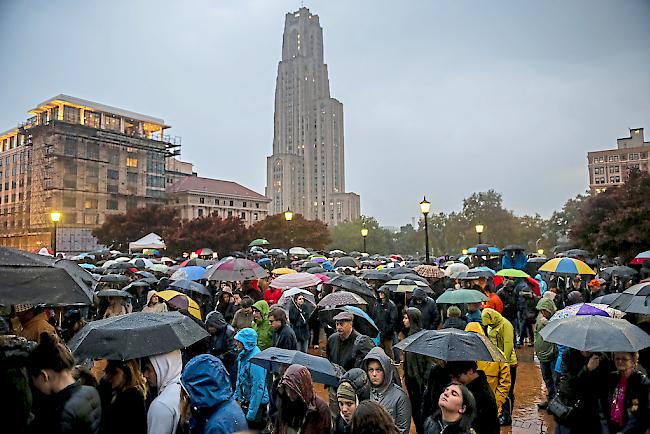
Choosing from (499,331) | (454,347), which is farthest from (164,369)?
(499,331)

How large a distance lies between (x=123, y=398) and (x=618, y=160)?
11114cm

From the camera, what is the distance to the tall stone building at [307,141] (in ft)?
439

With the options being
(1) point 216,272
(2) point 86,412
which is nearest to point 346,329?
(2) point 86,412

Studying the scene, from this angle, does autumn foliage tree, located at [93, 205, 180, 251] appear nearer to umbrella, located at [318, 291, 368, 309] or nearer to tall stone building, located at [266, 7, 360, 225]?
umbrella, located at [318, 291, 368, 309]

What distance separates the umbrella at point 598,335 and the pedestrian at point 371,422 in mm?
2291

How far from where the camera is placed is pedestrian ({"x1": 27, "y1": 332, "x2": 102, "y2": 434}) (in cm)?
288

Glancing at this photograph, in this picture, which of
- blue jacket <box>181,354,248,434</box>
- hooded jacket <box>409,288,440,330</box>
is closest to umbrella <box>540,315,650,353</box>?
blue jacket <box>181,354,248,434</box>

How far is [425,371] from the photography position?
5.44m

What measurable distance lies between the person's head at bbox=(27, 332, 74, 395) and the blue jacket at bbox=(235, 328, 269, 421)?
2.13m

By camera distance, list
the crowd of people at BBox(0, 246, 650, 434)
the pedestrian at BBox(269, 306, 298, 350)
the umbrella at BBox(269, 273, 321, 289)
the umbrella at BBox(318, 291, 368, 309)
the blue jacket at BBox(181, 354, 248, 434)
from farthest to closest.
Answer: the umbrella at BBox(269, 273, 321, 289), the umbrella at BBox(318, 291, 368, 309), the pedestrian at BBox(269, 306, 298, 350), the blue jacket at BBox(181, 354, 248, 434), the crowd of people at BBox(0, 246, 650, 434)

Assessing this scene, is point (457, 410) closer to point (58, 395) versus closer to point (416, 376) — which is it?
point (416, 376)

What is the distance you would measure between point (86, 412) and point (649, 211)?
2059 cm

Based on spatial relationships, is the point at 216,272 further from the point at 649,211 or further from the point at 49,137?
the point at 49,137

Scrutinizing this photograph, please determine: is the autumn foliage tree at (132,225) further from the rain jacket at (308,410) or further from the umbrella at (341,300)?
the rain jacket at (308,410)
